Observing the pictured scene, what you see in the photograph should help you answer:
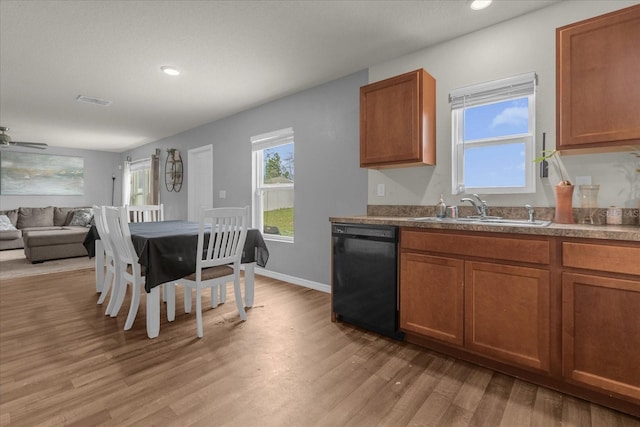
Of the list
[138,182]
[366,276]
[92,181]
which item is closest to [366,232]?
[366,276]

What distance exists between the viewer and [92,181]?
7914 millimetres

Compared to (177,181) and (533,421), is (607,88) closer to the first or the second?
(533,421)

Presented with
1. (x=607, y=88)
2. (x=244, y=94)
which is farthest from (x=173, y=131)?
(x=607, y=88)

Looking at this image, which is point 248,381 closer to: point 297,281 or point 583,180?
point 297,281

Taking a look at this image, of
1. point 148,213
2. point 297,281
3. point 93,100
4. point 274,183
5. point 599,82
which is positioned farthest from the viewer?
point 148,213

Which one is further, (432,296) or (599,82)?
Result: (432,296)

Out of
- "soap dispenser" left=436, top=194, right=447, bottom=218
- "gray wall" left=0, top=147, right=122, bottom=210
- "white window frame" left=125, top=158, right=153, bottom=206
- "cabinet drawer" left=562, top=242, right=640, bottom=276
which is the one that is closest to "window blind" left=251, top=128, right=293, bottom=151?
"soap dispenser" left=436, top=194, right=447, bottom=218

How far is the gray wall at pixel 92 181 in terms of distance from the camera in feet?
23.8

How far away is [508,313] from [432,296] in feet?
1.46

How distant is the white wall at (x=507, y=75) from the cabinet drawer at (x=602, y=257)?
0.67 metres

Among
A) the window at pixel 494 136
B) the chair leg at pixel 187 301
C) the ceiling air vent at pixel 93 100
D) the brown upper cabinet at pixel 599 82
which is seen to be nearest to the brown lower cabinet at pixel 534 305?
the brown upper cabinet at pixel 599 82

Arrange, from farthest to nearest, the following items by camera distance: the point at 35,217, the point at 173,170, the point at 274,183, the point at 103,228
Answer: the point at 35,217 → the point at 173,170 → the point at 274,183 → the point at 103,228

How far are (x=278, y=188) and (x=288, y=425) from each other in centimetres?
314

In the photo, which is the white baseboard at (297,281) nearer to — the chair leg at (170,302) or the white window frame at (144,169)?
the chair leg at (170,302)
